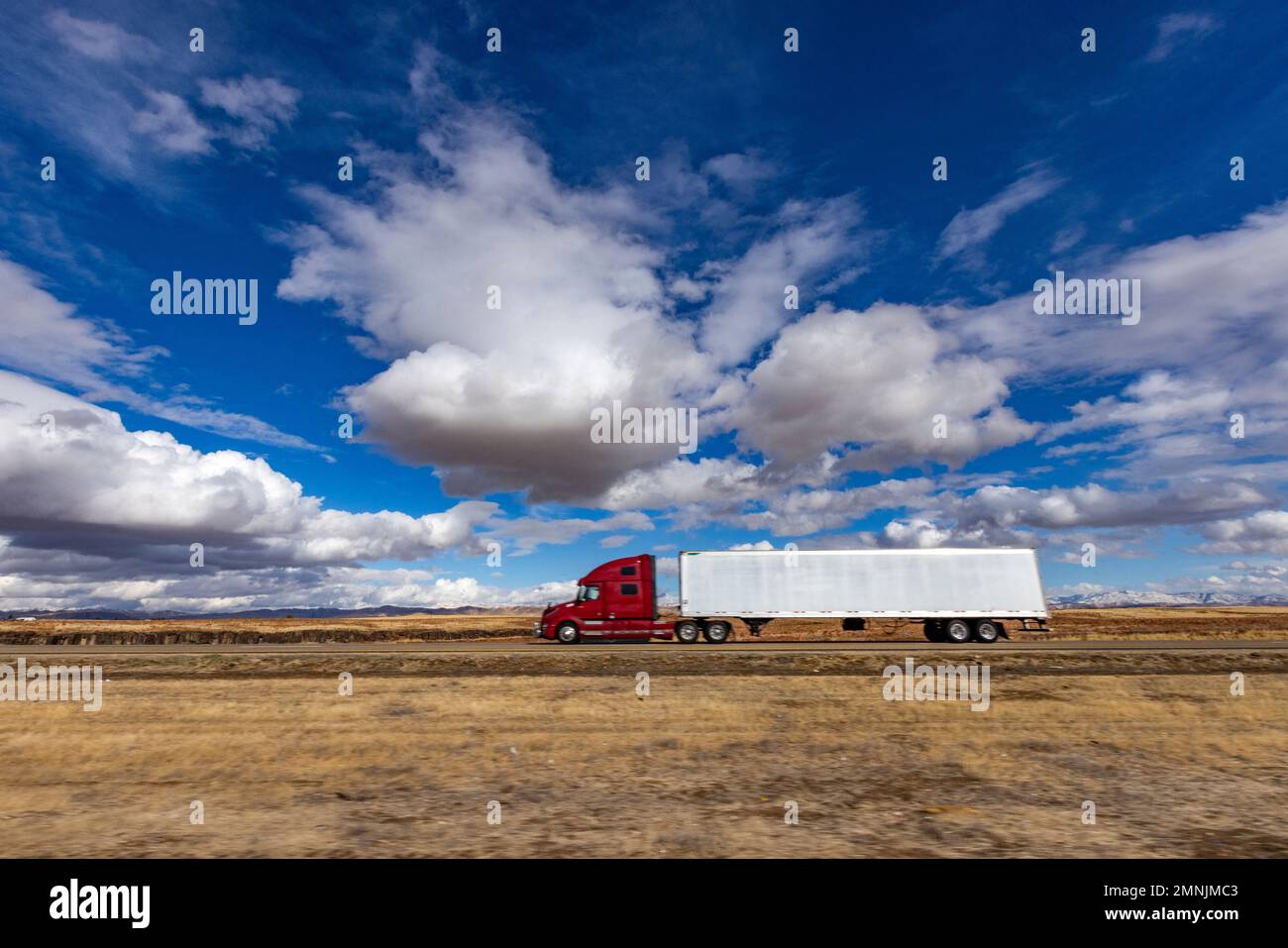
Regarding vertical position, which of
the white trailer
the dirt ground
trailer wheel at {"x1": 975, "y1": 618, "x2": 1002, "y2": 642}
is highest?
the white trailer

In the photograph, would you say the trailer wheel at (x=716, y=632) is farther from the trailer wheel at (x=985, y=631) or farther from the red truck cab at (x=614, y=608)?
the trailer wheel at (x=985, y=631)

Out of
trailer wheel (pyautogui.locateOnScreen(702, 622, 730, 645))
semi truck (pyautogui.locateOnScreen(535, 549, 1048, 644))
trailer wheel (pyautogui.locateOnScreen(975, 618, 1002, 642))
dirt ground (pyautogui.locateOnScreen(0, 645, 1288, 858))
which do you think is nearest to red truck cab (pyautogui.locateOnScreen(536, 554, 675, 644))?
semi truck (pyautogui.locateOnScreen(535, 549, 1048, 644))

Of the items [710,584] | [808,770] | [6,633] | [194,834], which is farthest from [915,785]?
[6,633]

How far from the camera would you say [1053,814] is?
9.41m

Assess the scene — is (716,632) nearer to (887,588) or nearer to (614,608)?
(614,608)

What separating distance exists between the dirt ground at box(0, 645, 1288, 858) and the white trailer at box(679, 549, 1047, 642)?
8489 mm

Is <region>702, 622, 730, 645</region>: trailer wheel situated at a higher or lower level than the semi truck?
lower

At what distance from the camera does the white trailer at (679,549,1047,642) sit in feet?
106

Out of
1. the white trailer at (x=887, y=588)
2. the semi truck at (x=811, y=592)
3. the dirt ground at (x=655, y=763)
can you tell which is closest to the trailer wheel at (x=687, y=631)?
the semi truck at (x=811, y=592)

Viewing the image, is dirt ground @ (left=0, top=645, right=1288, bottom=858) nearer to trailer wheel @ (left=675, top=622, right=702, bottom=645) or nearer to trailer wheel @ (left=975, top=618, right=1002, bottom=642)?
trailer wheel @ (left=975, top=618, right=1002, bottom=642)

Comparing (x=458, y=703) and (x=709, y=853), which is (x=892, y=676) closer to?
(x=458, y=703)

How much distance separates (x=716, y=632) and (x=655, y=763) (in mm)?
21040

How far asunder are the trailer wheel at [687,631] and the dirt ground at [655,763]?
10.8m
